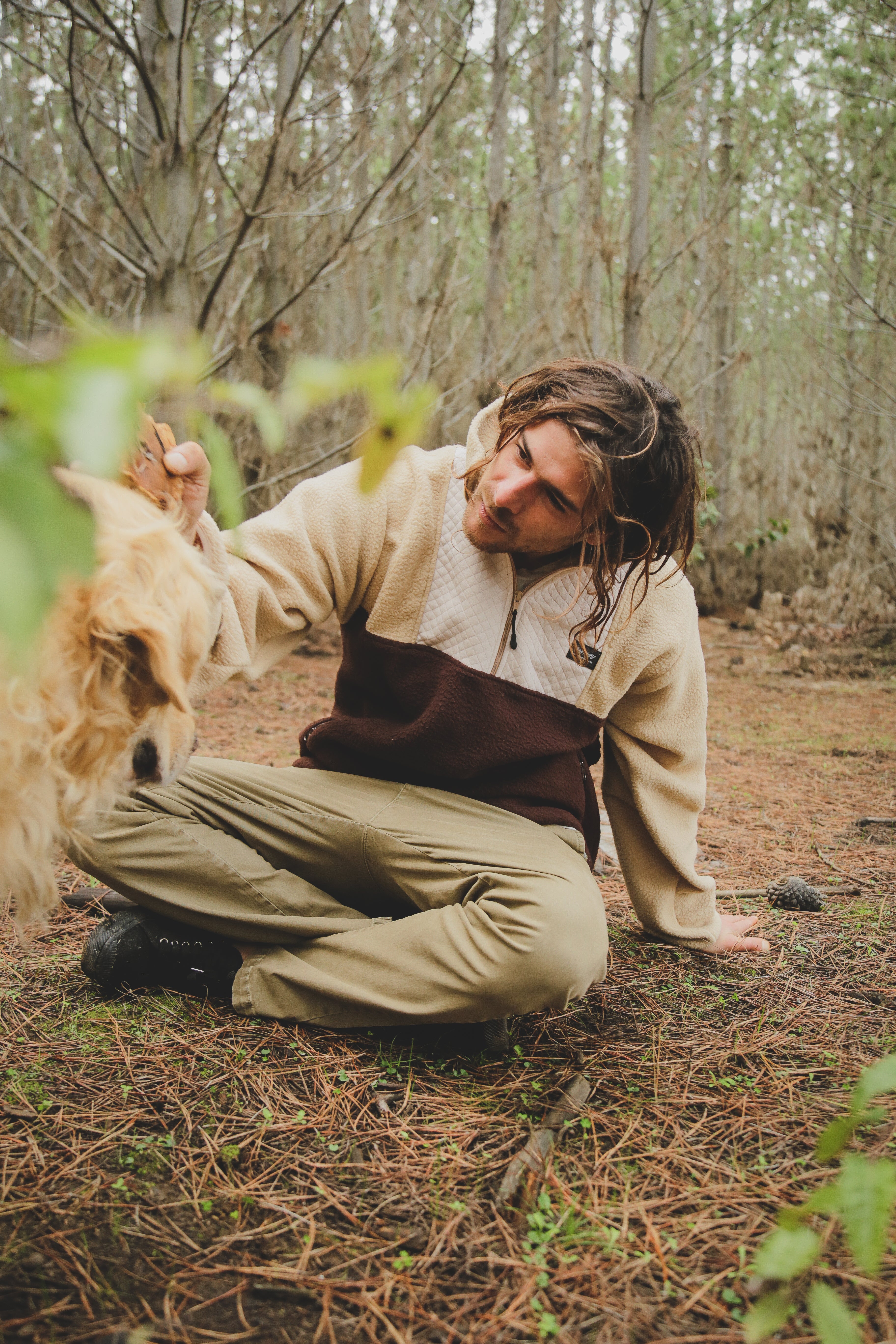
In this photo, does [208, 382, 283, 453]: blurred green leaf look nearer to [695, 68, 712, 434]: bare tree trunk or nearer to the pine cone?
the pine cone

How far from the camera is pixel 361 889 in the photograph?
2.38 metres

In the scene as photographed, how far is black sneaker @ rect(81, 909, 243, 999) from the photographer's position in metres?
2.13

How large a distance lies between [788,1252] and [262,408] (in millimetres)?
827

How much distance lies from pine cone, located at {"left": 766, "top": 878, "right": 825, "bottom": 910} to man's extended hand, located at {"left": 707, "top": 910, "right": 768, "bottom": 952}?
322 mm

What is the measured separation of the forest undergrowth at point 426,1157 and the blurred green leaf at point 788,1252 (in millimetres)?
593

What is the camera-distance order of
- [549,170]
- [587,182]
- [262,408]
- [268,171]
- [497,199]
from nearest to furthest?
[262,408], [268,171], [587,182], [497,199], [549,170]

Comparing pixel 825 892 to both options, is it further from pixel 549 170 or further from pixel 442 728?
pixel 549 170

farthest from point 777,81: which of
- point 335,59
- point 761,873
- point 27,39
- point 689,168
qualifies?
point 761,873

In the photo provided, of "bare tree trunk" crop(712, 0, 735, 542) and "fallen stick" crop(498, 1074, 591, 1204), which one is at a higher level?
"bare tree trunk" crop(712, 0, 735, 542)

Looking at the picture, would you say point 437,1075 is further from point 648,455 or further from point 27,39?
point 27,39

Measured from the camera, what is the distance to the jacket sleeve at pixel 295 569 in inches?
78.3

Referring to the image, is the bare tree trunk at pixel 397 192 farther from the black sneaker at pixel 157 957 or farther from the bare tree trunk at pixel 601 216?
the black sneaker at pixel 157 957

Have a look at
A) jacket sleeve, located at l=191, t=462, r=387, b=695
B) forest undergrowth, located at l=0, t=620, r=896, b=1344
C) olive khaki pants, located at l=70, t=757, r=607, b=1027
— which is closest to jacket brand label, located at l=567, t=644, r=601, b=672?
olive khaki pants, located at l=70, t=757, r=607, b=1027

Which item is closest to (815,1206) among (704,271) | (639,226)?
(639,226)
